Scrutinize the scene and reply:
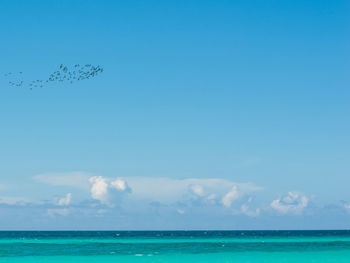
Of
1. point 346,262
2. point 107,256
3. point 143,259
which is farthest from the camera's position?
point 107,256

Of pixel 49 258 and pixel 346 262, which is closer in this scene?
pixel 346 262

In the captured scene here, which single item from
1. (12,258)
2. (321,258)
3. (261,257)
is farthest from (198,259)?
(12,258)

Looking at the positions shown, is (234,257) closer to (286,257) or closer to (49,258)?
(286,257)

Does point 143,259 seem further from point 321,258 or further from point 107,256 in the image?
point 321,258

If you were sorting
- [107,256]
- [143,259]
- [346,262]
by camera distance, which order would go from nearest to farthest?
[346,262] < [143,259] < [107,256]

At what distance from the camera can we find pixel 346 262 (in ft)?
137

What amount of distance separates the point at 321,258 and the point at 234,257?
23.6 ft

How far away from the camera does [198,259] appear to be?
45.1 m

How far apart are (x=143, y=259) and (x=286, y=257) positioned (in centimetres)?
→ 1224

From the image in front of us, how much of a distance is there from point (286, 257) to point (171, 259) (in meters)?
9.94

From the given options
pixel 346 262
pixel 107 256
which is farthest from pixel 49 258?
pixel 346 262

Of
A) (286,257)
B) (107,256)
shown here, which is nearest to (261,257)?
(286,257)

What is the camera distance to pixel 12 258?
1831 inches

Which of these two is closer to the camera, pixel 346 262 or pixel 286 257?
pixel 346 262
